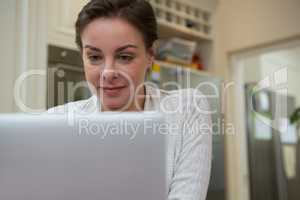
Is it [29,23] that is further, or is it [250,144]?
[250,144]

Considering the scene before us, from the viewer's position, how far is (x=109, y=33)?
90cm

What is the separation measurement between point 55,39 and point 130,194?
4.62ft

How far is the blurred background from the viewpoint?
5.66ft

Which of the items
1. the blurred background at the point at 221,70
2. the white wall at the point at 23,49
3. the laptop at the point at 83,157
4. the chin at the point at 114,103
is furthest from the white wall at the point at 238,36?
the laptop at the point at 83,157

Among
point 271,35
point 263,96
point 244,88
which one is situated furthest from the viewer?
point 263,96

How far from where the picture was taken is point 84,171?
1.69ft

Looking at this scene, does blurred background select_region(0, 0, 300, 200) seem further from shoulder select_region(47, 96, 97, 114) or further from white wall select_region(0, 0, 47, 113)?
shoulder select_region(47, 96, 97, 114)

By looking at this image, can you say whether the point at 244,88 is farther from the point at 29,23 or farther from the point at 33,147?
the point at 33,147

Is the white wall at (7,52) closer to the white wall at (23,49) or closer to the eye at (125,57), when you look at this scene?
the white wall at (23,49)

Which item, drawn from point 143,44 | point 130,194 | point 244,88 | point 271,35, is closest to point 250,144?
point 244,88

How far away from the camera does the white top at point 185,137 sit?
0.71 metres

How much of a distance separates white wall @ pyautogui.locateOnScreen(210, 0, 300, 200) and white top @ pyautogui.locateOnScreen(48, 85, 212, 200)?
6.07 ft

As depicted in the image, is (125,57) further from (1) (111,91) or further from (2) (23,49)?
(2) (23,49)

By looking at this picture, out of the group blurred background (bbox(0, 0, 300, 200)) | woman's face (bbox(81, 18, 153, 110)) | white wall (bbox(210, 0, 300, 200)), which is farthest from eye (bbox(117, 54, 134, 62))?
white wall (bbox(210, 0, 300, 200))
